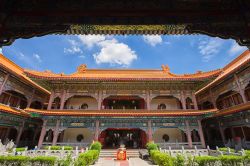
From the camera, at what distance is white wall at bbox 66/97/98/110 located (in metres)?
19.3

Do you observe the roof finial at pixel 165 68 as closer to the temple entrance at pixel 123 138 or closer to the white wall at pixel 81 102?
the temple entrance at pixel 123 138

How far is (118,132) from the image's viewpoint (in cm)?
2002

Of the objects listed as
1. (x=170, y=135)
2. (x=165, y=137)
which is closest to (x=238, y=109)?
(x=170, y=135)

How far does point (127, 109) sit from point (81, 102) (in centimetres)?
598

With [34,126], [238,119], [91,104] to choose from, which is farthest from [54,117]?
[238,119]

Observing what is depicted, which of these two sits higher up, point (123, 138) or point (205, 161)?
point (123, 138)

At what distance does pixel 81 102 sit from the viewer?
768 inches

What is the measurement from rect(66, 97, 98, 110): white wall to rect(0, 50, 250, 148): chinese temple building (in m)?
A: 0.01

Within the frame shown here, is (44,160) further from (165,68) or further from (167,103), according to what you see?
(165,68)

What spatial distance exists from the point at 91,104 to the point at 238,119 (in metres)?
15.3

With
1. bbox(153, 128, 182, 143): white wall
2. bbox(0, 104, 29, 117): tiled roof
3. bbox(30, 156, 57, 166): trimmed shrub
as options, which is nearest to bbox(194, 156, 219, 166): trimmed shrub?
bbox(30, 156, 57, 166): trimmed shrub

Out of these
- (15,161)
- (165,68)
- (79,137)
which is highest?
(165,68)

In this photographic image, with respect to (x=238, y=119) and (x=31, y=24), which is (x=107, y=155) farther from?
(x=31, y=24)

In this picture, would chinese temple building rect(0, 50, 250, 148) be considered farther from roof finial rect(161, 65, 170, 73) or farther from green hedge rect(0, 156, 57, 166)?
green hedge rect(0, 156, 57, 166)
